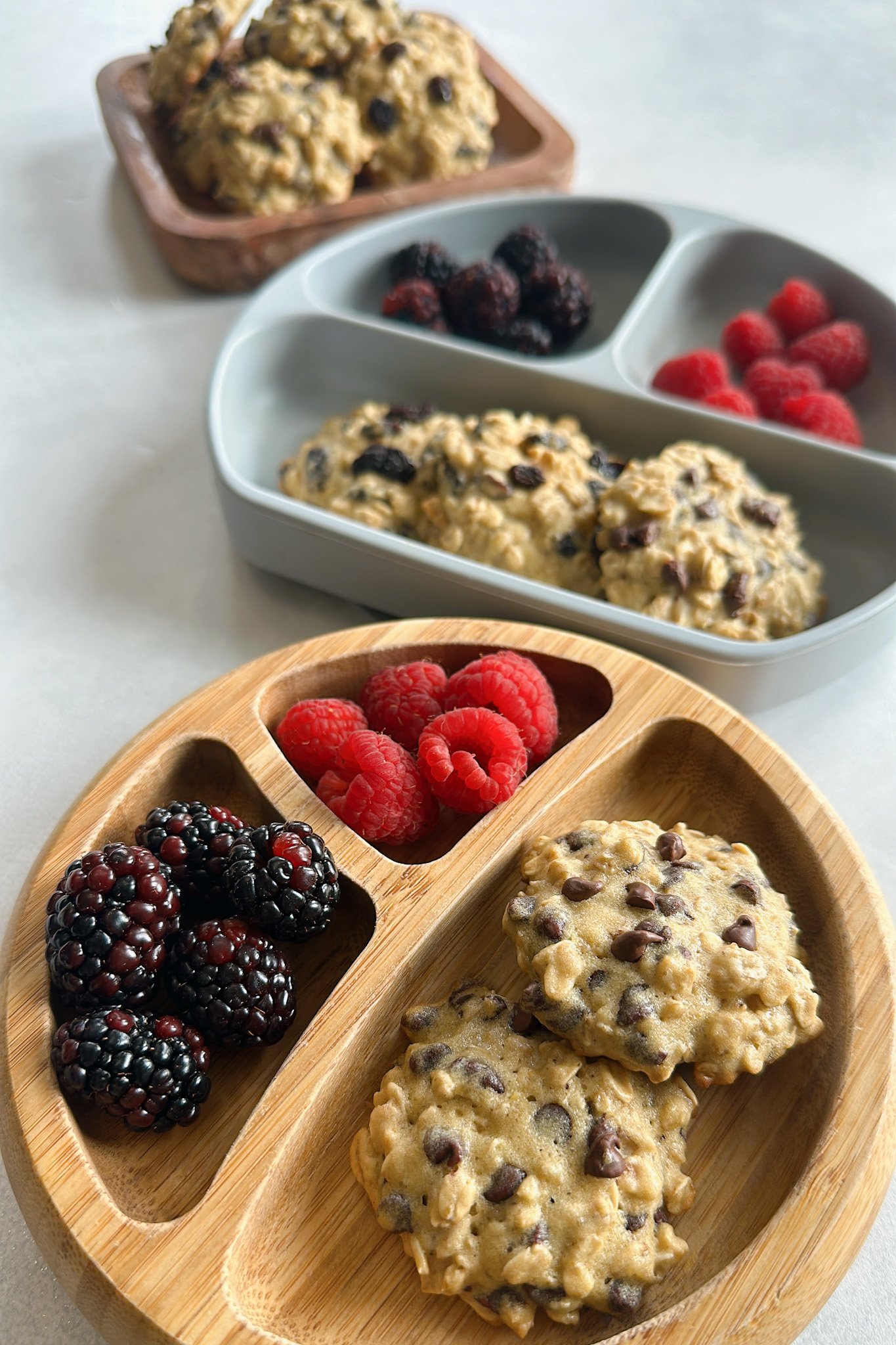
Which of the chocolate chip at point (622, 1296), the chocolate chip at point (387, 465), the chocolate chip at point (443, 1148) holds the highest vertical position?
the chocolate chip at point (387, 465)

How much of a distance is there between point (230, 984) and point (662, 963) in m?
0.52

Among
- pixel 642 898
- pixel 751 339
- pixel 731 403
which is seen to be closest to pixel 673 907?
pixel 642 898

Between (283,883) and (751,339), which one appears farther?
(751,339)

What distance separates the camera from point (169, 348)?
2.60m

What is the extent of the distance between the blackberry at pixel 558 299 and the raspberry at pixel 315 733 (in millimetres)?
1255

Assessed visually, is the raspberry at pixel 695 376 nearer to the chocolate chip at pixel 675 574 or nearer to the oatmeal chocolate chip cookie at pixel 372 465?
the oatmeal chocolate chip cookie at pixel 372 465

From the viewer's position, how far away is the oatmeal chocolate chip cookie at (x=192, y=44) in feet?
8.10

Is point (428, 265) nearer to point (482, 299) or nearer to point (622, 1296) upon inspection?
point (482, 299)

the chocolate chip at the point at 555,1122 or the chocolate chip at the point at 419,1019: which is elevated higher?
the chocolate chip at the point at 555,1122

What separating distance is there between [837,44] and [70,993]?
404 centimetres

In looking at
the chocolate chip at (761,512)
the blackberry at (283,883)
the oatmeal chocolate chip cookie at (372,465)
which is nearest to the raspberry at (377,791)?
the blackberry at (283,883)

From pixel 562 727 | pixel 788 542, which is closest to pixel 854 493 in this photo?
pixel 788 542

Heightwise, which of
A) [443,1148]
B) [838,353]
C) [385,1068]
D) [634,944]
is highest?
[838,353]

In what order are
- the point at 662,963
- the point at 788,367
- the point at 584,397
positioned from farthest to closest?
the point at 788,367, the point at 584,397, the point at 662,963
